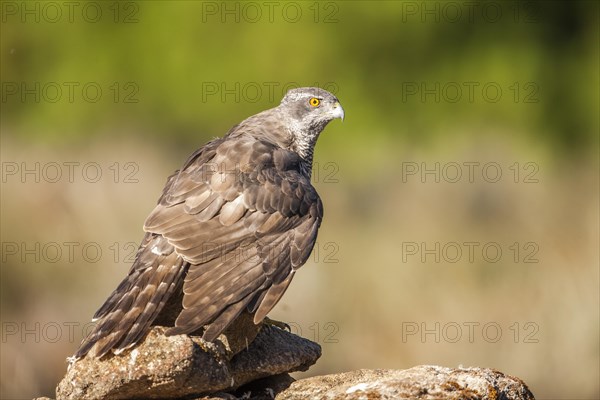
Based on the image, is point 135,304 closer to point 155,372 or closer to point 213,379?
point 155,372

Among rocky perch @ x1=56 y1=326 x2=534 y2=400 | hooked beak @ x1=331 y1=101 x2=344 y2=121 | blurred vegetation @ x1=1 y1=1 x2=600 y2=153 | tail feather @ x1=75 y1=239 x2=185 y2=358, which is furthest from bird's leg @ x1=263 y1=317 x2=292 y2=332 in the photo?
blurred vegetation @ x1=1 y1=1 x2=600 y2=153

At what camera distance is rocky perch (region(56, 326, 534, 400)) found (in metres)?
6.30

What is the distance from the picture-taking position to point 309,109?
351 inches

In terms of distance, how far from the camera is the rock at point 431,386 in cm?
622

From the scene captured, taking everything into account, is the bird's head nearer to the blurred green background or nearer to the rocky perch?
the rocky perch

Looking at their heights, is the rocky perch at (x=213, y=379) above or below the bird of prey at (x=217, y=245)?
below

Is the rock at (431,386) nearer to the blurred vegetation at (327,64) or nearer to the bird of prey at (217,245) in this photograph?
the bird of prey at (217,245)

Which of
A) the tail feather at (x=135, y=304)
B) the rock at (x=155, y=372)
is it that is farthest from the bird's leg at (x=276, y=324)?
the tail feather at (x=135, y=304)

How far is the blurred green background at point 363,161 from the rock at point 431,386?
19.8 ft

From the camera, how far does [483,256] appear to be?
1317 cm

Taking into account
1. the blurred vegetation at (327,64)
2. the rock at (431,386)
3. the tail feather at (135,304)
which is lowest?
the rock at (431,386)

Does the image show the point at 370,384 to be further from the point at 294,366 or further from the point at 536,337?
the point at 536,337

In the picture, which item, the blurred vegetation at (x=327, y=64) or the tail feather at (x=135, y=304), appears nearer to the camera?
the tail feather at (x=135, y=304)

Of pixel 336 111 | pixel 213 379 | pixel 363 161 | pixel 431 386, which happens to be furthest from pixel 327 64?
pixel 431 386
